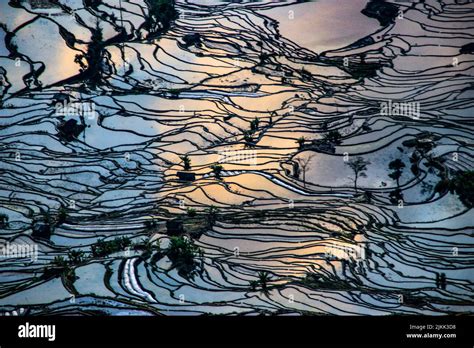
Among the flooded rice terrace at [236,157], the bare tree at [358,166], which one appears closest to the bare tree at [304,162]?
the flooded rice terrace at [236,157]

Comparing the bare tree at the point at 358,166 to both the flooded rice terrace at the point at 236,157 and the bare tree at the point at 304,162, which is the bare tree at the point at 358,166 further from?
the bare tree at the point at 304,162

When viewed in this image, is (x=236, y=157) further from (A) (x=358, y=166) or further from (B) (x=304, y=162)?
(A) (x=358, y=166)

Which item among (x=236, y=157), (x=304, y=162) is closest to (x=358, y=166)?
(x=304, y=162)

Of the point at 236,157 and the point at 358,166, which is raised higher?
the point at 236,157

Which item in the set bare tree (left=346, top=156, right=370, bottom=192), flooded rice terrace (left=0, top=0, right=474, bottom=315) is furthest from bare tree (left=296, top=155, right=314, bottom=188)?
bare tree (left=346, top=156, right=370, bottom=192)

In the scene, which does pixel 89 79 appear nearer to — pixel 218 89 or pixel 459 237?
pixel 218 89
